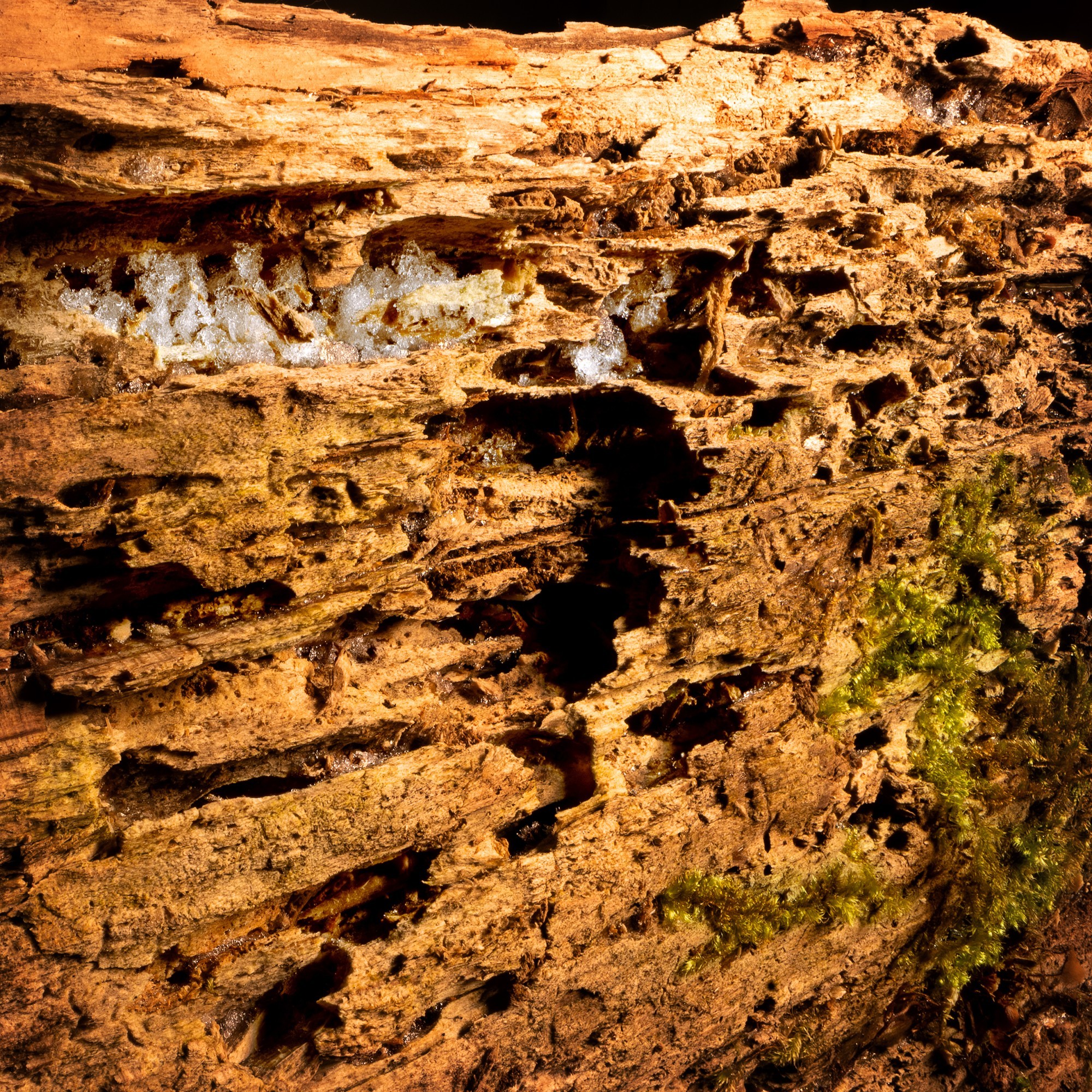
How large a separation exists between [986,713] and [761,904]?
4.00 ft

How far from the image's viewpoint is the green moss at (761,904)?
2820mm

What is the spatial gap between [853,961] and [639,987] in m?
0.93

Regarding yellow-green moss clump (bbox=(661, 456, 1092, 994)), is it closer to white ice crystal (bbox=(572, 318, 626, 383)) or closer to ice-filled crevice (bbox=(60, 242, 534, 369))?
white ice crystal (bbox=(572, 318, 626, 383))

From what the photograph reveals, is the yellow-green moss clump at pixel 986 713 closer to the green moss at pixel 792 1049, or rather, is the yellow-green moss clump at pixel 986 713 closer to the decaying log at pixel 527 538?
the decaying log at pixel 527 538

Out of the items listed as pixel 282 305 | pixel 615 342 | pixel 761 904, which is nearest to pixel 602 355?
pixel 615 342

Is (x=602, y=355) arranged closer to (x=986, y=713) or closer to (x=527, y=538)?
(x=527, y=538)

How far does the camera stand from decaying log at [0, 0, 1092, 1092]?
78.9 inches

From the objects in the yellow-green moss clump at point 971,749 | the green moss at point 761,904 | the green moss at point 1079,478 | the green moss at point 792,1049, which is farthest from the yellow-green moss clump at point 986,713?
the green moss at point 792,1049

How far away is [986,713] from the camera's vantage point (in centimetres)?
332

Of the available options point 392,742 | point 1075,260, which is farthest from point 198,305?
point 1075,260

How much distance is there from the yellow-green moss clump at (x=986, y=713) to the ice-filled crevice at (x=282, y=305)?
1775 millimetres

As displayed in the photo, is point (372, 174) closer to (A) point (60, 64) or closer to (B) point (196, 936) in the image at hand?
(A) point (60, 64)

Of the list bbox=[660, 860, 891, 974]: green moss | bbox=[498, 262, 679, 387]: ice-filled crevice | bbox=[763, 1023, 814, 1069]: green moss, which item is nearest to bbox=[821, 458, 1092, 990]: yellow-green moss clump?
bbox=[660, 860, 891, 974]: green moss

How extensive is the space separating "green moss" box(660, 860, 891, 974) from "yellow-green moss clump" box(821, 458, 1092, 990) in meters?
0.43
